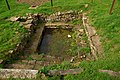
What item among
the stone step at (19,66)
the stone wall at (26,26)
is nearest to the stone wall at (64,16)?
the stone wall at (26,26)

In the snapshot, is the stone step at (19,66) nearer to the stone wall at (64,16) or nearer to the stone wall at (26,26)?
the stone wall at (26,26)

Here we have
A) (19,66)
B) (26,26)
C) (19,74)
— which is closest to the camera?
(19,74)

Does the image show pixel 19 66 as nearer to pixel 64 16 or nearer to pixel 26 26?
pixel 26 26

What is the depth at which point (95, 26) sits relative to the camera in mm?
9555

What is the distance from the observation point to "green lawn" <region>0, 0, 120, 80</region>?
6.46m

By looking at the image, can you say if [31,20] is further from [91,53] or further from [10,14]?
[91,53]

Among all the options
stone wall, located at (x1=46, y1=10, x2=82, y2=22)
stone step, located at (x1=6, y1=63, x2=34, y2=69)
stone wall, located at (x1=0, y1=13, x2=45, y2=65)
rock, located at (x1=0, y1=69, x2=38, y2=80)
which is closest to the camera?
rock, located at (x1=0, y1=69, x2=38, y2=80)

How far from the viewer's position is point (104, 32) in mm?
8805

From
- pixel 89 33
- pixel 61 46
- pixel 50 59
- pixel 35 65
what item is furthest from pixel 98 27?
pixel 35 65

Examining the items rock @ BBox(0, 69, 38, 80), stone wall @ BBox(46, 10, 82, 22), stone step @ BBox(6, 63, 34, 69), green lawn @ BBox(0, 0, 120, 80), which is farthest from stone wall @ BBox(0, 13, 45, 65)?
rock @ BBox(0, 69, 38, 80)

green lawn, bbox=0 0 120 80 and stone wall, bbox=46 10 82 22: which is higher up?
green lawn, bbox=0 0 120 80

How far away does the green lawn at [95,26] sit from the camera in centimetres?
646

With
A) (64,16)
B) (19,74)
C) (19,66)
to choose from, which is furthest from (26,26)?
(19,74)

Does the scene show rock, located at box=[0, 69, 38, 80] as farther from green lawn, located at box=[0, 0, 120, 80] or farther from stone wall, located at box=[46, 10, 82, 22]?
stone wall, located at box=[46, 10, 82, 22]
